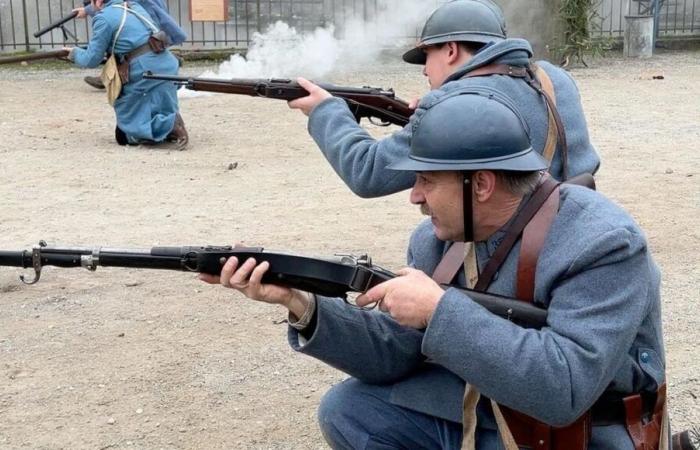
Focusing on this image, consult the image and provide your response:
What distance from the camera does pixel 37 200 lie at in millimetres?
8344

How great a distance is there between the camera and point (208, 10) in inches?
652

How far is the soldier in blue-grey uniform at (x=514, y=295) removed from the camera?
2.64 meters

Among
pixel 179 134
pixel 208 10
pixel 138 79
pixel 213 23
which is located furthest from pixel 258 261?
pixel 213 23

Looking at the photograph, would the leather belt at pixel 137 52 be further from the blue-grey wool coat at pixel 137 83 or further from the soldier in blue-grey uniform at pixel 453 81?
the soldier in blue-grey uniform at pixel 453 81

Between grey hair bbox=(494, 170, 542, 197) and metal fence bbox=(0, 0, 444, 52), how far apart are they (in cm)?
1477

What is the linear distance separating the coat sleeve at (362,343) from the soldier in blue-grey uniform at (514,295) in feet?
0.03

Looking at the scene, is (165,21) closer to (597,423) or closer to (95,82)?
(95,82)

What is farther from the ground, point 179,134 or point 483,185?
point 483,185

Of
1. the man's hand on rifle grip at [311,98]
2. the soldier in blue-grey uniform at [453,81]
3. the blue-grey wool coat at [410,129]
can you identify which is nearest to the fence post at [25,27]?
the man's hand on rifle grip at [311,98]

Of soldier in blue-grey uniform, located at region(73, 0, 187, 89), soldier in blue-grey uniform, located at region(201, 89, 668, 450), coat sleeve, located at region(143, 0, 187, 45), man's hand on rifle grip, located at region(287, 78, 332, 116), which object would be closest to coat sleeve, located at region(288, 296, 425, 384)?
soldier in blue-grey uniform, located at region(201, 89, 668, 450)

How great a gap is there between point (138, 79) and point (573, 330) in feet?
28.0

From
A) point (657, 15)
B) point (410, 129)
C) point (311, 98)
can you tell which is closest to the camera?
point (410, 129)

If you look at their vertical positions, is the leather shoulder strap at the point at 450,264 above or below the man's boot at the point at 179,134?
above

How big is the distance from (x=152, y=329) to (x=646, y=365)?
130 inches
